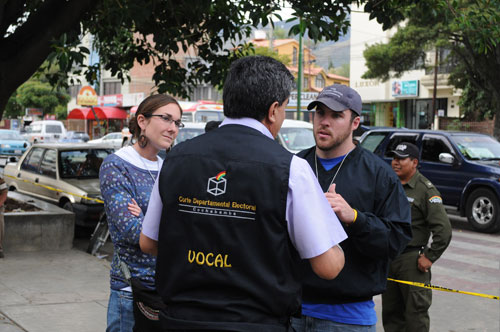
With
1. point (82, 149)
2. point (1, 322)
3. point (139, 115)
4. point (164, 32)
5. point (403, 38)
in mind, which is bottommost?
point (1, 322)

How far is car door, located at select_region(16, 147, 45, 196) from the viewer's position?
12.4 m

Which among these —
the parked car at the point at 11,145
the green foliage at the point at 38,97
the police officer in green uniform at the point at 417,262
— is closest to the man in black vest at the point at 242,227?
the police officer in green uniform at the point at 417,262

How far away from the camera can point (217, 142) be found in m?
2.23

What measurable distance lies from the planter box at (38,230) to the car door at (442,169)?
7235mm

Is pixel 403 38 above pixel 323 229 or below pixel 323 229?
above

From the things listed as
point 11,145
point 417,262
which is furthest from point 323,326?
point 11,145

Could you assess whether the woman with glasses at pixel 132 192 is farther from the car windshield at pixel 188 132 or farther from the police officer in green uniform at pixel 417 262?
the car windshield at pixel 188 132

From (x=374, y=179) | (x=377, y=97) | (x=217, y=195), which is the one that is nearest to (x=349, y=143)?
(x=374, y=179)

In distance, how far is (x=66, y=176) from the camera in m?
11.6

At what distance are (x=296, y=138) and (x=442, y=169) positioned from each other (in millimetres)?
4110

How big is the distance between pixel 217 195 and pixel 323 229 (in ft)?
1.19

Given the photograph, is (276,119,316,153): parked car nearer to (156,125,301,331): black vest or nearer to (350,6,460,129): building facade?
(156,125,301,331): black vest

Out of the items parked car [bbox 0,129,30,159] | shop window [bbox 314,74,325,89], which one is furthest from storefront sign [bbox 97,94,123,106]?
shop window [bbox 314,74,325,89]

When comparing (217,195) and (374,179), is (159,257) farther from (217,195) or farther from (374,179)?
(374,179)
